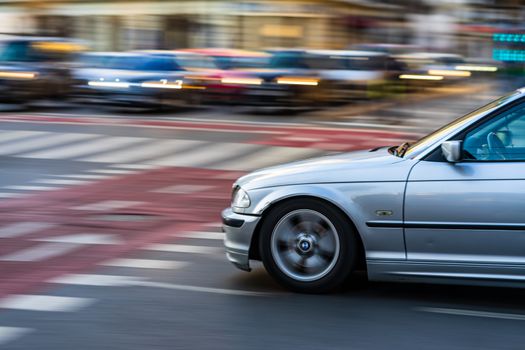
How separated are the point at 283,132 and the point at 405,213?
13049 millimetres

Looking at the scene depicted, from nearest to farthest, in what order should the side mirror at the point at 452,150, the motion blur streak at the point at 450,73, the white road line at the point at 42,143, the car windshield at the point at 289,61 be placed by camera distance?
the side mirror at the point at 452,150
the white road line at the point at 42,143
the car windshield at the point at 289,61
the motion blur streak at the point at 450,73

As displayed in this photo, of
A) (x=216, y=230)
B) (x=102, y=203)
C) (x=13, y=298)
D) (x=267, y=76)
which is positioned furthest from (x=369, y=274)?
(x=267, y=76)

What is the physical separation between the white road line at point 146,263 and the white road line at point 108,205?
8.66 ft

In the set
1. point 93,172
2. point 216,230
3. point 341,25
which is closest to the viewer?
point 216,230

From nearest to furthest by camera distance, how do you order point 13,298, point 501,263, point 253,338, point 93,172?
point 253,338
point 501,263
point 13,298
point 93,172

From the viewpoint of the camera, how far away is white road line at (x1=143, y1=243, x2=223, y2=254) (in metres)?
7.66

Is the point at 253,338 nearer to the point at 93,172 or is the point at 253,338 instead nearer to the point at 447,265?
the point at 447,265

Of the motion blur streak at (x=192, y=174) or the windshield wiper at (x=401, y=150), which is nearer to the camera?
the motion blur streak at (x=192, y=174)

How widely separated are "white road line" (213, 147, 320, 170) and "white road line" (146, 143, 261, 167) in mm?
277

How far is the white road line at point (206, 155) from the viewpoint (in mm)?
14062

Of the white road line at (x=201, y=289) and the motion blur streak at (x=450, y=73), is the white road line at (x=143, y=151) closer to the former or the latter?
the white road line at (x=201, y=289)

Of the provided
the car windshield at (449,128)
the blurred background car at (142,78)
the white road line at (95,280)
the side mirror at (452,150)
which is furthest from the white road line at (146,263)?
the blurred background car at (142,78)

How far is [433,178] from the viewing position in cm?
574

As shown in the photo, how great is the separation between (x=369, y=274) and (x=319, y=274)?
333 mm
